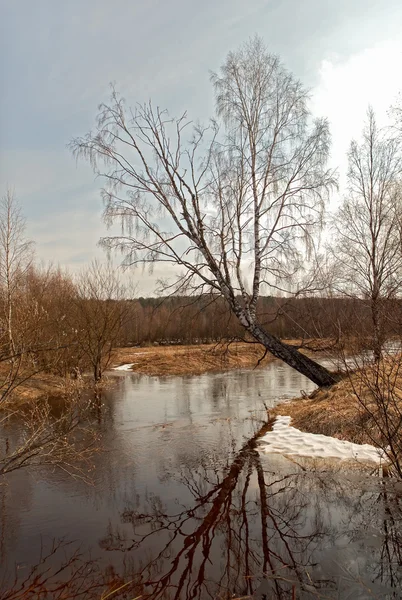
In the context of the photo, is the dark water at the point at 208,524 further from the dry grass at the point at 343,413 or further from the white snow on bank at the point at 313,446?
the dry grass at the point at 343,413

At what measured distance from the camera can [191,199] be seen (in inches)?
435

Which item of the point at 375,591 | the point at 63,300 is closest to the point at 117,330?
the point at 63,300

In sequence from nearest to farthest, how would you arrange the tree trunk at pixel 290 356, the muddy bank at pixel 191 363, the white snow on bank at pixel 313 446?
the white snow on bank at pixel 313 446
the tree trunk at pixel 290 356
the muddy bank at pixel 191 363

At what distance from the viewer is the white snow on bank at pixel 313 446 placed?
712 cm

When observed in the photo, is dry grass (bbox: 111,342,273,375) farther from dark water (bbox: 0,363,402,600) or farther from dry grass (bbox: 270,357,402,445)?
dark water (bbox: 0,363,402,600)

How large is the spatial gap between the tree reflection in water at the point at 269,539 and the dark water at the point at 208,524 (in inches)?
0.5

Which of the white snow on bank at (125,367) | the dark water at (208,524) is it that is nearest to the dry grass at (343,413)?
the dark water at (208,524)

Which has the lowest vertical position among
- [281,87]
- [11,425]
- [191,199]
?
[11,425]

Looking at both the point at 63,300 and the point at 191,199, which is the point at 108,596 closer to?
the point at 191,199

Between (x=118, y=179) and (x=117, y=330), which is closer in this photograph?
(x=118, y=179)

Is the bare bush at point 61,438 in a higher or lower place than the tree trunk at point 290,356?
lower

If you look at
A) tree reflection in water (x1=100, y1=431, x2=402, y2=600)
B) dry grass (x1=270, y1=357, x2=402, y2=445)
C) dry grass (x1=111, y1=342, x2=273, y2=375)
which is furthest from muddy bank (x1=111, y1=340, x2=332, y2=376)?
tree reflection in water (x1=100, y1=431, x2=402, y2=600)

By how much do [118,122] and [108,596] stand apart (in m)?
10.6

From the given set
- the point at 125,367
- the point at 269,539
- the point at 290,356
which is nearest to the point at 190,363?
the point at 125,367
